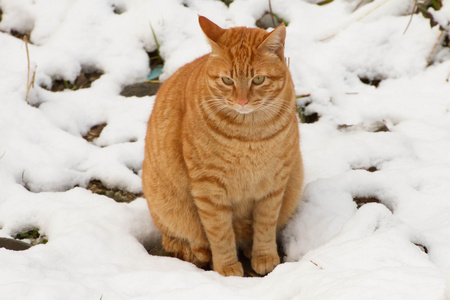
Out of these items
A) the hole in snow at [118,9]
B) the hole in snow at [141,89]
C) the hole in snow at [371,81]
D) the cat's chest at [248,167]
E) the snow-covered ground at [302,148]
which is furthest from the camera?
the hole in snow at [118,9]

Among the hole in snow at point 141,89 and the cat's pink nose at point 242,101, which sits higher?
the cat's pink nose at point 242,101

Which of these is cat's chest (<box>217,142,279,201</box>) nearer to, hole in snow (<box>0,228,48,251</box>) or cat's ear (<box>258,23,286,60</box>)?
cat's ear (<box>258,23,286,60</box>)

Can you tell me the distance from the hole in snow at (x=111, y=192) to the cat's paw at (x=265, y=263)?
105 centimetres

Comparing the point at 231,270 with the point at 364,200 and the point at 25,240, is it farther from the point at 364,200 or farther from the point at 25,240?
the point at 25,240

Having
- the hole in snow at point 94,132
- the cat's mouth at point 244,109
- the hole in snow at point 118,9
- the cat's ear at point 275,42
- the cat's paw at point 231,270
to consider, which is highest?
the cat's ear at point 275,42

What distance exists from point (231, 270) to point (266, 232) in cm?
28

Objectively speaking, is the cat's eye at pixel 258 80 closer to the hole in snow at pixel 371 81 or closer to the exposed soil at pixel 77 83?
the hole in snow at pixel 371 81

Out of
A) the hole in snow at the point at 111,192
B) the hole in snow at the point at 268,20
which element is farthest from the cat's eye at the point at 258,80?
the hole in snow at the point at 268,20

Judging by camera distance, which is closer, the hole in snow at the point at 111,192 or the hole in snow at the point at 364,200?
the hole in snow at the point at 364,200

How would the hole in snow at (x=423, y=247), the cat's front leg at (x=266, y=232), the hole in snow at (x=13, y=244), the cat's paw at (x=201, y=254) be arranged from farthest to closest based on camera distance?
the cat's paw at (x=201, y=254), the cat's front leg at (x=266, y=232), the hole in snow at (x=13, y=244), the hole in snow at (x=423, y=247)

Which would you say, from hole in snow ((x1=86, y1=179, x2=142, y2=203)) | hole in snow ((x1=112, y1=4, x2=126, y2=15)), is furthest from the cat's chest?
hole in snow ((x1=112, y1=4, x2=126, y2=15))

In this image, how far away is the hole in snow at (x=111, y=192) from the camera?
3594 millimetres

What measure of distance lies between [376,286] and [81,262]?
1443 mm

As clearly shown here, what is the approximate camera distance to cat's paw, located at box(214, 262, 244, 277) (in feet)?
9.64
